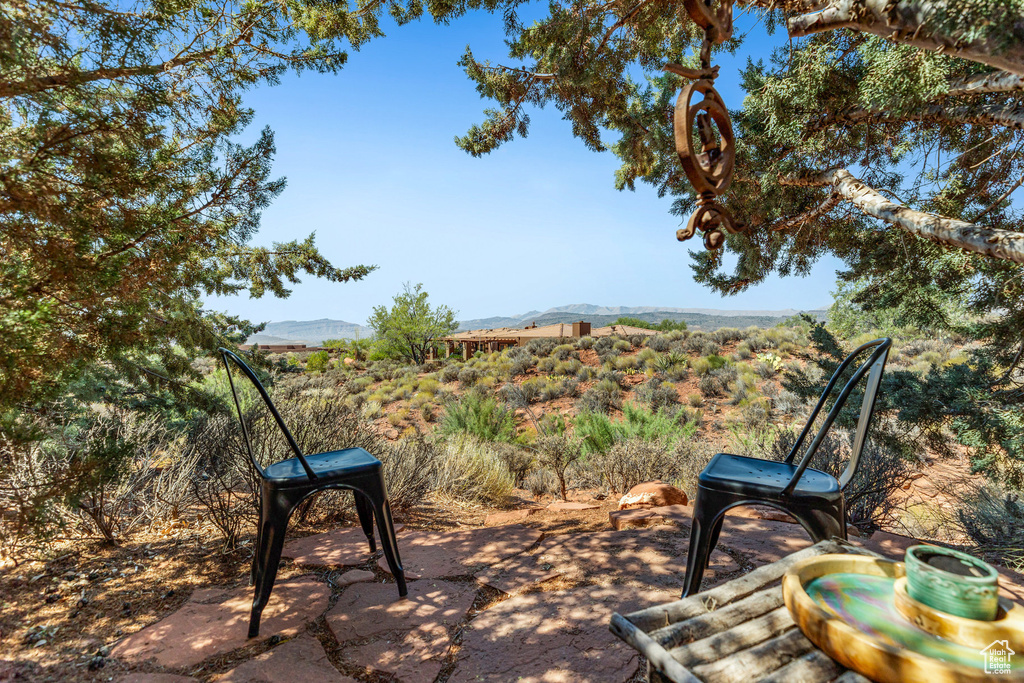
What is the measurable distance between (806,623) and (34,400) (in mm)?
3194

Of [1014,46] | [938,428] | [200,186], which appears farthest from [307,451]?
[938,428]

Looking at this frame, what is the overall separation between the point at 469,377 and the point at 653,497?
11.2 metres

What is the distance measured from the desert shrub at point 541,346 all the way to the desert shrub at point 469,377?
3107 millimetres

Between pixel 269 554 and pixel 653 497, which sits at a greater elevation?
pixel 269 554

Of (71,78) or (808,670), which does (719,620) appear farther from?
(71,78)

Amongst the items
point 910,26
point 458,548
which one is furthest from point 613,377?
point 910,26

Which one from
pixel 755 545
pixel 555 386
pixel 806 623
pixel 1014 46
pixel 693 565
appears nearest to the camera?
pixel 806 623

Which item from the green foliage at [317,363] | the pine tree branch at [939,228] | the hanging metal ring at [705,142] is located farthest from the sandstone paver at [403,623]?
the green foliage at [317,363]

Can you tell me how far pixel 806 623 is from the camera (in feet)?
3.40

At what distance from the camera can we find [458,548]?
2.96m

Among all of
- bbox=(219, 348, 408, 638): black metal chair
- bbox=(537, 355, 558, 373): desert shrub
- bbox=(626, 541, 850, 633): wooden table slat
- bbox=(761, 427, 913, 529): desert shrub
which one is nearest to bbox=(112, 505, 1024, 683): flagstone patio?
bbox=(219, 348, 408, 638): black metal chair

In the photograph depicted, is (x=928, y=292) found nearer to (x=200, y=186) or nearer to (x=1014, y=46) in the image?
(x=1014, y=46)

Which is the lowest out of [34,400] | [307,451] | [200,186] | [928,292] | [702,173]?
[307,451]

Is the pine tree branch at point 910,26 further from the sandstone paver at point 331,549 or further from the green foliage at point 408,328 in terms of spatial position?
the green foliage at point 408,328
